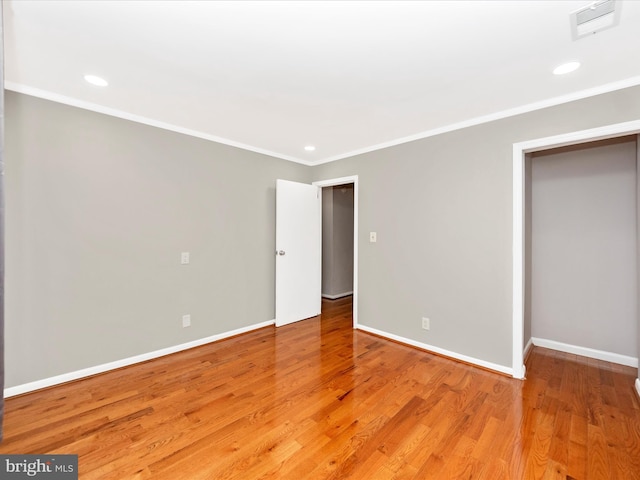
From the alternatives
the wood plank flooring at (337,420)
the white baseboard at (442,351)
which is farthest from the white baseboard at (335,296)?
the wood plank flooring at (337,420)

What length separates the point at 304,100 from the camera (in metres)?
2.41

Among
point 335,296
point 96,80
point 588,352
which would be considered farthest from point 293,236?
point 588,352

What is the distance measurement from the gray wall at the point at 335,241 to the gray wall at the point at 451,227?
1.67 m

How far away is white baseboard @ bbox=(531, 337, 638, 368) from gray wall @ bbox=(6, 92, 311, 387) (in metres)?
3.44

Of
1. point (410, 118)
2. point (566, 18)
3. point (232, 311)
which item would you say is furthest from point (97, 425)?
point (566, 18)

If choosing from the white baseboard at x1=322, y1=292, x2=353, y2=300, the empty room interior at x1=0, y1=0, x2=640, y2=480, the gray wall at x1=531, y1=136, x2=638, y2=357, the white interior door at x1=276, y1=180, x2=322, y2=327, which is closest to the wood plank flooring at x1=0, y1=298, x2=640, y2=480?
the empty room interior at x1=0, y1=0, x2=640, y2=480

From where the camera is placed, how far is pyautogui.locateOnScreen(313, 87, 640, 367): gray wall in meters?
2.58

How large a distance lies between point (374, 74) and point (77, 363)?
3.36 meters

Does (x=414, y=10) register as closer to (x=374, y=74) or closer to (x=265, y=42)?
(x=374, y=74)

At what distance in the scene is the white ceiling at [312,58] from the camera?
1483mm

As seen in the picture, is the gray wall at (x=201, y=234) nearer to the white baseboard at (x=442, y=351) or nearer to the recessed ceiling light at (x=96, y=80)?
the white baseboard at (x=442, y=351)

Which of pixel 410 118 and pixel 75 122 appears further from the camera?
pixel 410 118

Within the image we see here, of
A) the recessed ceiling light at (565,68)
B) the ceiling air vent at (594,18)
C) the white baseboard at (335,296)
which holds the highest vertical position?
the recessed ceiling light at (565,68)

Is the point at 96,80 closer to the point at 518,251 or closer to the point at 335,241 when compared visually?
the point at 518,251
